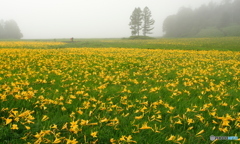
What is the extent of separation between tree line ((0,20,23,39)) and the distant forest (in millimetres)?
87951

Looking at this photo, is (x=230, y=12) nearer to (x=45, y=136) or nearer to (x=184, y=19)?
(x=184, y=19)

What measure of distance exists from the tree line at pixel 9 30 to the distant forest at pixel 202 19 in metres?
88.0

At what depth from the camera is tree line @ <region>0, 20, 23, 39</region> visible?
92.8 m

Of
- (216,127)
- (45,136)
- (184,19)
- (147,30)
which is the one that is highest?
(184,19)

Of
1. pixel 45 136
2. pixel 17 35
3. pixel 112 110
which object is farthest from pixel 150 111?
pixel 17 35

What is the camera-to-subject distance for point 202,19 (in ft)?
348

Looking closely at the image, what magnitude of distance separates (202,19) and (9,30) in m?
114

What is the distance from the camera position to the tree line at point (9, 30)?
305 ft

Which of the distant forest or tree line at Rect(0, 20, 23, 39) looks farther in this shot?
the distant forest

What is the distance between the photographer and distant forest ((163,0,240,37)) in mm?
101000

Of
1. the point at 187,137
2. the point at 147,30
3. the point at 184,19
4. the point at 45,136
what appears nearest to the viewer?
the point at 45,136

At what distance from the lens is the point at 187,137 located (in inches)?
98.7

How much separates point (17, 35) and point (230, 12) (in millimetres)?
130212

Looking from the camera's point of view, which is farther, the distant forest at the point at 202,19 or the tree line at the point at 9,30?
the distant forest at the point at 202,19
